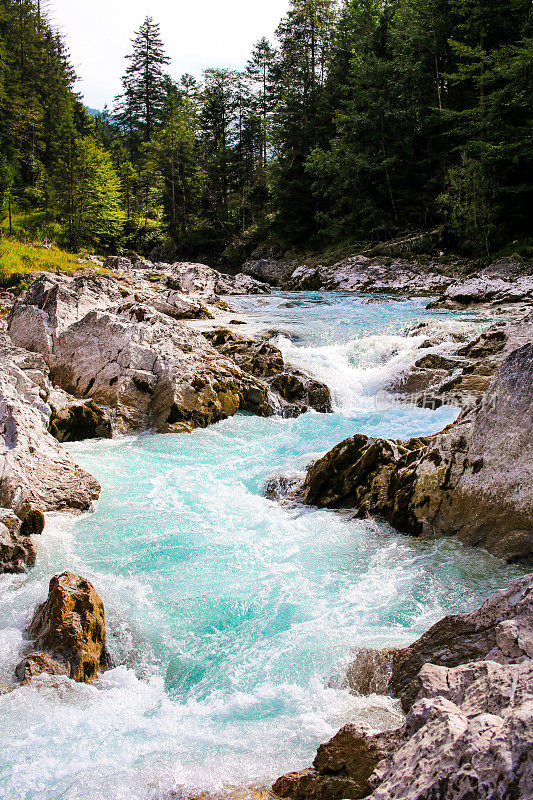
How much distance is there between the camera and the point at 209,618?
488cm

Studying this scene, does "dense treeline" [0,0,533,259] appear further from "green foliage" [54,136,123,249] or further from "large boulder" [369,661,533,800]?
"large boulder" [369,661,533,800]

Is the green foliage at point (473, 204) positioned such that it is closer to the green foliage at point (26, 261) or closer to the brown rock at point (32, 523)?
the green foliage at point (26, 261)

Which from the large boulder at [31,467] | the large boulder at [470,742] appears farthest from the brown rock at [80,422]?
the large boulder at [470,742]

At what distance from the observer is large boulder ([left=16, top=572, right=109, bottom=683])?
3.89 m

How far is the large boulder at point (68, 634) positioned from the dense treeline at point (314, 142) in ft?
79.4

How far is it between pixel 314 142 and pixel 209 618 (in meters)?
38.7

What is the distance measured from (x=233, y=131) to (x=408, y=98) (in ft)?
63.8

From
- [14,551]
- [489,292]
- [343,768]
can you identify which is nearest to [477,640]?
[343,768]

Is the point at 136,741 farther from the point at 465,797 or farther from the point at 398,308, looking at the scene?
the point at 398,308

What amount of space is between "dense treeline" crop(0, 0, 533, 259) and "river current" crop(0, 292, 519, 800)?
816 inches

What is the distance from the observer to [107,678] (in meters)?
4.04

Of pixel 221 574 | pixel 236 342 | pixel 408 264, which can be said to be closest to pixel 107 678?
pixel 221 574

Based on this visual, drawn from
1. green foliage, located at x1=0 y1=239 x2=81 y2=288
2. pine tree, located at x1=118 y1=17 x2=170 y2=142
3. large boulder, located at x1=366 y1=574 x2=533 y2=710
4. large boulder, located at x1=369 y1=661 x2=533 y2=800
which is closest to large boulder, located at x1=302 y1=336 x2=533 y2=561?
large boulder, located at x1=366 y1=574 x2=533 y2=710

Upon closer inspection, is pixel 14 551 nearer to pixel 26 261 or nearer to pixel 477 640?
pixel 477 640
